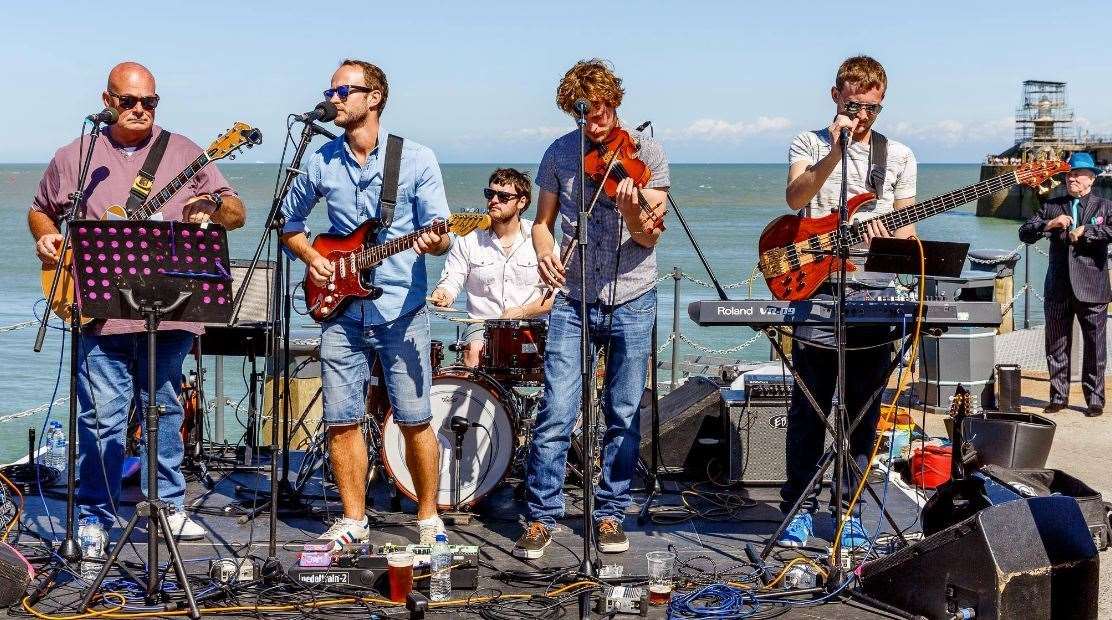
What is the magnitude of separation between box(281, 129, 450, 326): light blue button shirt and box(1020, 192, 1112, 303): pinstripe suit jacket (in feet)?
18.2

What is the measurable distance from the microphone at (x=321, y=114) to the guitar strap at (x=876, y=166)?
2.27 meters

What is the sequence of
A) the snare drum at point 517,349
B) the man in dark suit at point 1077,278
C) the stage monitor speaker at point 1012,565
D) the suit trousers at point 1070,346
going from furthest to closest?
1. the suit trousers at point 1070,346
2. the man in dark suit at point 1077,278
3. the snare drum at point 517,349
4. the stage monitor speaker at point 1012,565

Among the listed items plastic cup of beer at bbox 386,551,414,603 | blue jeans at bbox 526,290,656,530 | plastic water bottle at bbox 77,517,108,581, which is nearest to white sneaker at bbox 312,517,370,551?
plastic cup of beer at bbox 386,551,414,603

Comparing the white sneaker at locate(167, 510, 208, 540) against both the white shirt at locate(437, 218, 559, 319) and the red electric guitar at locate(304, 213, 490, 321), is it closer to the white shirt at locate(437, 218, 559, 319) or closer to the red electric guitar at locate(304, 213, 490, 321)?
the red electric guitar at locate(304, 213, 490, 321)

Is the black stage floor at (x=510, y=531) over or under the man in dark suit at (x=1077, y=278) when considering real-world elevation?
under

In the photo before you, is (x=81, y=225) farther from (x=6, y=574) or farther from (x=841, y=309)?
(x=841, y=309)

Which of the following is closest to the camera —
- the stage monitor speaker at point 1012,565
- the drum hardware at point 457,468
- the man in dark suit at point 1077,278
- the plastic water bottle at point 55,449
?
the stage monitor speaker at point 1012,565

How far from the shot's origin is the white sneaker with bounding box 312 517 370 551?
5348mm

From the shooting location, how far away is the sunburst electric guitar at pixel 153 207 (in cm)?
512

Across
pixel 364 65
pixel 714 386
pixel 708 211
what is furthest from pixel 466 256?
pixel 708 211

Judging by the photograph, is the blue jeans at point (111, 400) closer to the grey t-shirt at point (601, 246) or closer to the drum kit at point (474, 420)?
the drum kit at point (474, 420)

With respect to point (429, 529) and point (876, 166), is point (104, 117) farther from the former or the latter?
point (876, 166)

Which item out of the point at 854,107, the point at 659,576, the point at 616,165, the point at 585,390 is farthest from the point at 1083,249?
the point at 585,390

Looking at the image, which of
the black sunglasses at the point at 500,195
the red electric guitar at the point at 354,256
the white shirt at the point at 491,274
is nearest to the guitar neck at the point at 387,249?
the red electric guitar at the point at 354,256
